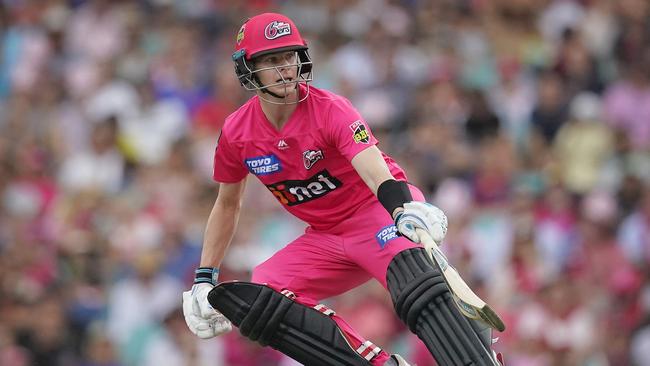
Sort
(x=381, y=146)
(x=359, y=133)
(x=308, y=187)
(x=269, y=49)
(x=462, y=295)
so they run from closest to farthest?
1. (x=462, y=295)
2. (x=359, y=133)
3. (x=269, y=49)
4. (x=308, y=187)
5. (x=381, y=146)

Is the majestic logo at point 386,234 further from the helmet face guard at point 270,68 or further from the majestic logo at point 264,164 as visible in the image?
the helmet face guard at point 270,68

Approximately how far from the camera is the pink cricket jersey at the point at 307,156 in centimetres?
652


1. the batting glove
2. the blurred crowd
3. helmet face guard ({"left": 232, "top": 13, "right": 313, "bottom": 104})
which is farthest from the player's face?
the blurred crowd

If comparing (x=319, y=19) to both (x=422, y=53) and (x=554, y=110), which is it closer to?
(x=422, y=53)

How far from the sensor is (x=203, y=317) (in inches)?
266

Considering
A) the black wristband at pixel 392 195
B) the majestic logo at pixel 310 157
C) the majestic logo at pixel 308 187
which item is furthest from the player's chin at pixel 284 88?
the black wristband at pixel 392 195

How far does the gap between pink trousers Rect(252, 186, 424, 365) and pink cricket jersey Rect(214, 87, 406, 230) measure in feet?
0.25

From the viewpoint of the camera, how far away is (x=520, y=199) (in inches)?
419

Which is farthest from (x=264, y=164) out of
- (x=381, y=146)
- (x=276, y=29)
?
(x=381, y=146)

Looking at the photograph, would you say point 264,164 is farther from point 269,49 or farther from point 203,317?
point 203,317

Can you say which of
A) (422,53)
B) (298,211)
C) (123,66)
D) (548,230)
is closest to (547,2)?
(422,53)

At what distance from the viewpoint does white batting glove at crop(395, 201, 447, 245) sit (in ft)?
19.8

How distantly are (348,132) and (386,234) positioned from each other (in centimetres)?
56

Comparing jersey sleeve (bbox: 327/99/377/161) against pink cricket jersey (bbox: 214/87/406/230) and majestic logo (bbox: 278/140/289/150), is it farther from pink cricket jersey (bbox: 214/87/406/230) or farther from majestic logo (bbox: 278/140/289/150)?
majestic logo (bbox: 278/140/289/150)
